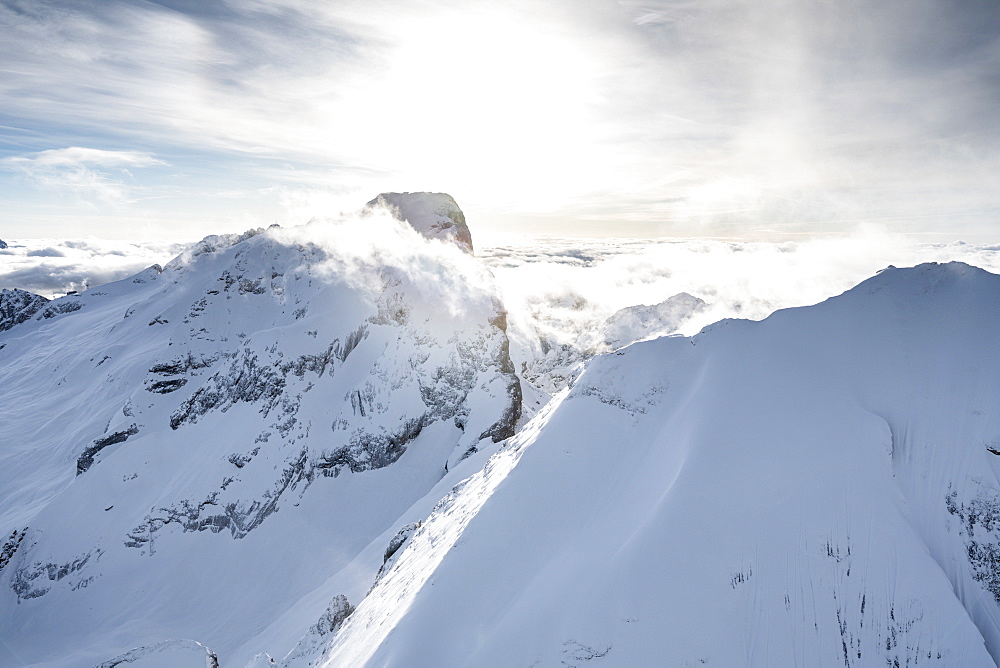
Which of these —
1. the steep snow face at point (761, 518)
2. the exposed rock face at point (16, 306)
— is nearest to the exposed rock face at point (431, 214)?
the steep snow face at point (761, 518)

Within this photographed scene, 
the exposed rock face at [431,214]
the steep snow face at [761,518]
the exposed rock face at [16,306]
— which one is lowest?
the exposed rock face at [16,306]

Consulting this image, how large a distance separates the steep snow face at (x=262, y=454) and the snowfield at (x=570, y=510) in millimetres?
410

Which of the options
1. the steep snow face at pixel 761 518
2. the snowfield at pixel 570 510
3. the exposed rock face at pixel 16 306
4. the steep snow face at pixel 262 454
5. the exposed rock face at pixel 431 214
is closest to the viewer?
the steep snow face at pixel 761 518

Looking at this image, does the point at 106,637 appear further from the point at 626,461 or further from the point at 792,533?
the point at 792,533

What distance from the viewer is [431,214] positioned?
3595 inches

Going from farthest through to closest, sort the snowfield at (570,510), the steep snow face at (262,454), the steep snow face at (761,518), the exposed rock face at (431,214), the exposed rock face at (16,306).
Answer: the exposed rock face at (16,306)
the exposed rock face at (431,214)
the steep snow face at (262,454)
the snowfield at (570,510)
the steep snow face at (761,518)

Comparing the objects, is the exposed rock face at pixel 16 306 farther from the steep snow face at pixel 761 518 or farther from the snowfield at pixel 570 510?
the steep snow face at pixel 761 518

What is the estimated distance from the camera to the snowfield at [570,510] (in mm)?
14891

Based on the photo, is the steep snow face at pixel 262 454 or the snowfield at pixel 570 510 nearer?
the snowfield at pixel 570 510

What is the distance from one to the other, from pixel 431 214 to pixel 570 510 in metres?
79.3

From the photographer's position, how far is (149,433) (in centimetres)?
6975

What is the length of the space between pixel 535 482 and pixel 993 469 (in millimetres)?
17480

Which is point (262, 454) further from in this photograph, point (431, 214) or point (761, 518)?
point (761, 518)

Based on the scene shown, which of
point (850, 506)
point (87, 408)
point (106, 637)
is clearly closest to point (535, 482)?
point (850, 506)
